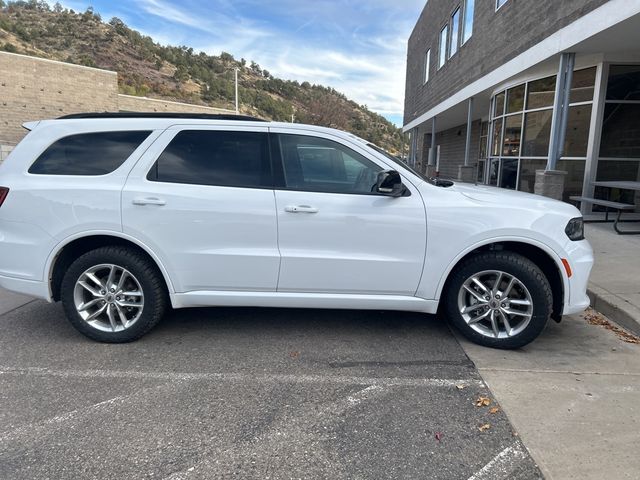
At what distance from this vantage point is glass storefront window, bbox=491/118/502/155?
1320cm

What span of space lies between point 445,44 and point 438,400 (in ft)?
62.9

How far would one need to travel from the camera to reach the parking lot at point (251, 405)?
240cm

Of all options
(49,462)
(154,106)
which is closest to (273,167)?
(49,462)

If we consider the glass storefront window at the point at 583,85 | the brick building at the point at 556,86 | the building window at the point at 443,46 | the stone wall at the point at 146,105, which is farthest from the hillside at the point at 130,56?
the glass storefront window at the point at 583,85

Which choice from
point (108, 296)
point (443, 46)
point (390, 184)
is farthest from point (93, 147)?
point (443, 46)

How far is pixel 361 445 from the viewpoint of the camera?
256 cm

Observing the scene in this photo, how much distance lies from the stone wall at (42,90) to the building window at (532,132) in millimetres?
24305

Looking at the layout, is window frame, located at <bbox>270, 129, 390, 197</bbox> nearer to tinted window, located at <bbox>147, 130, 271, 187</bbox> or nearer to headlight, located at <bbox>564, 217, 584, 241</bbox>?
tinted window, located at <bbox>147, 130, 271, 187</bbox>

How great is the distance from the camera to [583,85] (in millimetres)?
9875

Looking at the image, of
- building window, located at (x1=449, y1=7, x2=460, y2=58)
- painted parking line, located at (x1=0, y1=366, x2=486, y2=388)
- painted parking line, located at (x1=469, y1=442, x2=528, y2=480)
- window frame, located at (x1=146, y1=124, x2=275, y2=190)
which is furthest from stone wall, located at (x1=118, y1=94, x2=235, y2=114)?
painted parking line, located at (x1=469, y1=442, x2=528, y2=480)

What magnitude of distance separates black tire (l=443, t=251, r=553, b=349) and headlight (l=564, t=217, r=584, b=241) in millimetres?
401

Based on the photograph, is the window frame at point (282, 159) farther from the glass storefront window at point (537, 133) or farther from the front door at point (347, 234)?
the glass storefront window at point (537, 133)

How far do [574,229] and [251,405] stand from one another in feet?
9.73

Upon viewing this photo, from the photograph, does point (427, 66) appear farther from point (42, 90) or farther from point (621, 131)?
point (42, 90)
